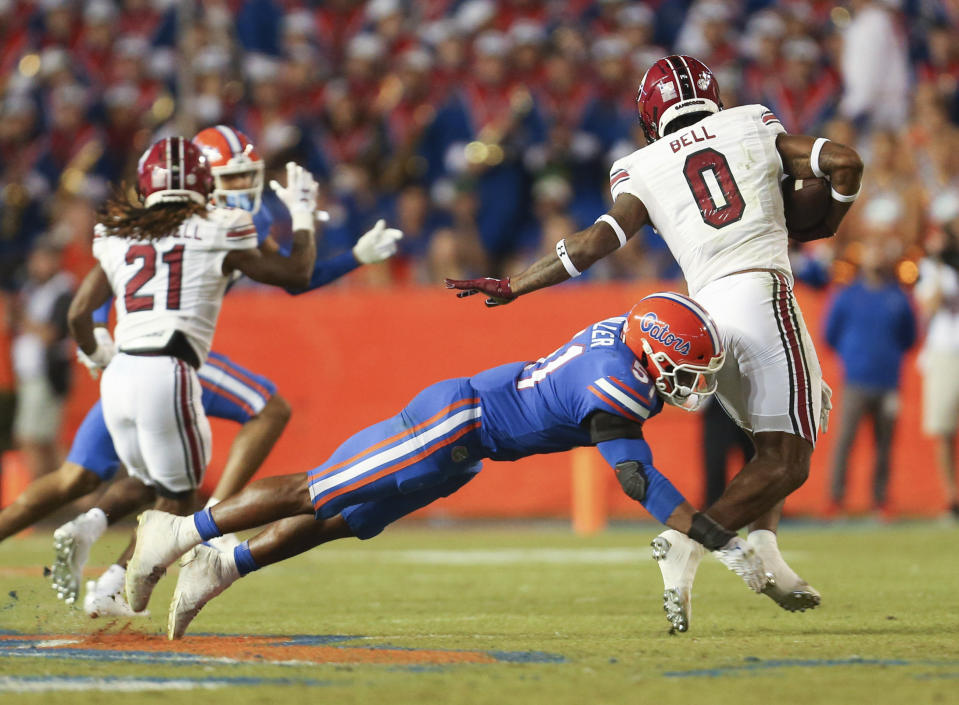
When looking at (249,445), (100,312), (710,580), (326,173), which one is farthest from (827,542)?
(326,173)

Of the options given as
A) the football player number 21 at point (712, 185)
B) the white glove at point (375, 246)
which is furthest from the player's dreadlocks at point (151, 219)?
the football player number 21 at point (712, 185)

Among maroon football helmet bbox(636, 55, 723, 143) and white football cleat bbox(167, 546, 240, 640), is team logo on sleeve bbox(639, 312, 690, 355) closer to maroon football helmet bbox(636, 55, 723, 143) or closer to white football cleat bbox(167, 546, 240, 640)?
maroon football helmet bbox(636, 55, 723, 143)

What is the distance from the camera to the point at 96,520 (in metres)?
6.08

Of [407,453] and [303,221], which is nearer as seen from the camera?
[407,453]

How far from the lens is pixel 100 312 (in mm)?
6977

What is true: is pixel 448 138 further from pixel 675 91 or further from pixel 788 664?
pixel 788 664

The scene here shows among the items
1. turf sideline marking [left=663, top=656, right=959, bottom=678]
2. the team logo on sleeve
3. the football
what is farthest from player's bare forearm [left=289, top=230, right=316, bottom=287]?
turf sideline marking [left=663, top=656, right=959, bottom=678]

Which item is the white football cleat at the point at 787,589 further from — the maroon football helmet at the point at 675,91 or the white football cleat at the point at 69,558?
the white football cleat at the point at 69,558

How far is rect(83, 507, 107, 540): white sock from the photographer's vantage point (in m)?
6.05

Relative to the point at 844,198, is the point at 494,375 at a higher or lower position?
lower

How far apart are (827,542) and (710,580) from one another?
263cm

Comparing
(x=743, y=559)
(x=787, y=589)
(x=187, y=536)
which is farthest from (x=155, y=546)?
(x=787, y=589)

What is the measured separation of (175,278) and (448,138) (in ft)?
25.5

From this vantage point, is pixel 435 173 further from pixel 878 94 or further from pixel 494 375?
pixel 494 375
